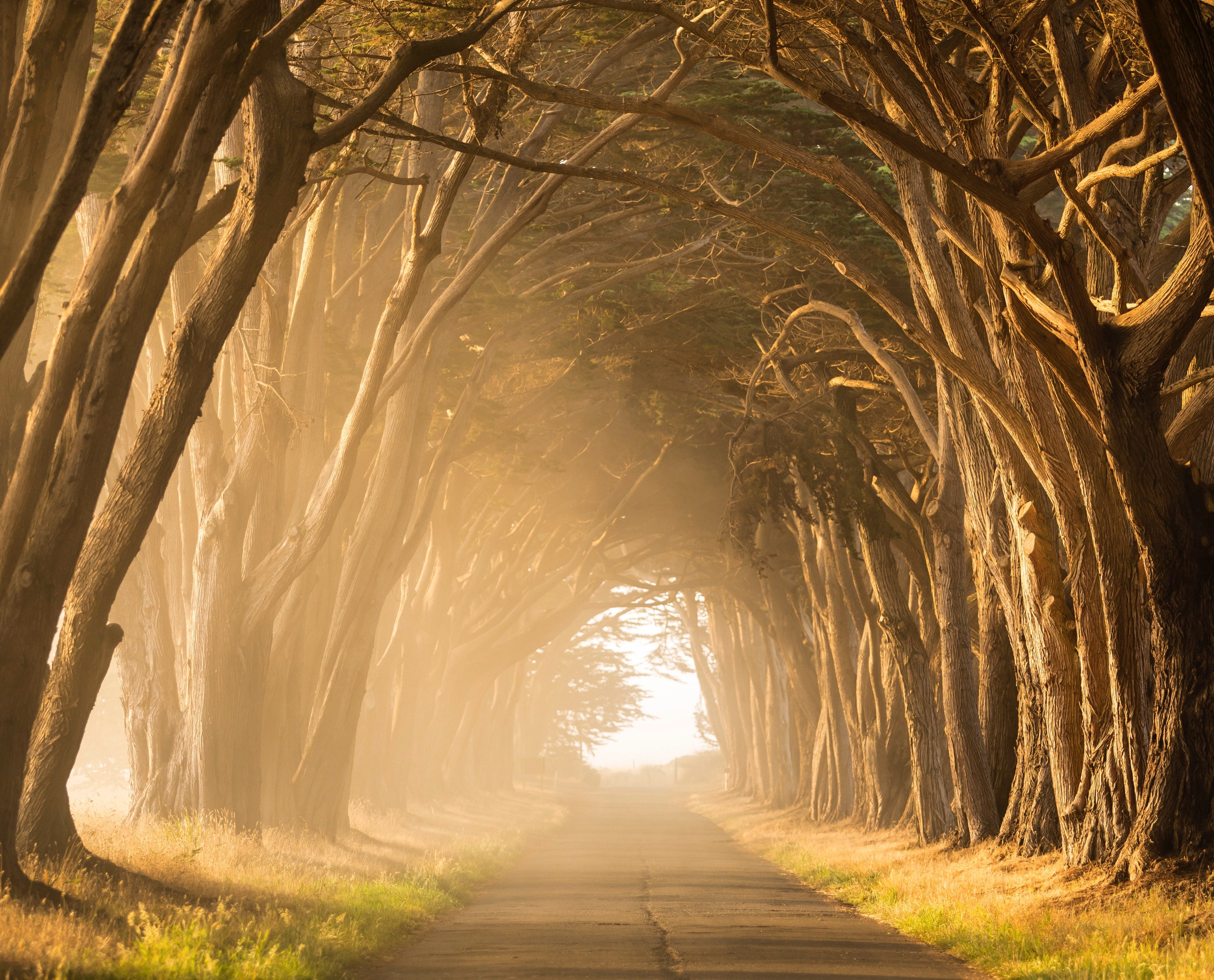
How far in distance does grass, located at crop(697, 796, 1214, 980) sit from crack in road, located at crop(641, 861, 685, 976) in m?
1.98

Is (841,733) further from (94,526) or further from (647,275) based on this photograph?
(94,526)

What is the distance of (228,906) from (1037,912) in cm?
579

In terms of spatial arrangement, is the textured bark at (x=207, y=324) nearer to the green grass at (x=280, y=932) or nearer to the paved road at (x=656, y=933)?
the green grass at (x=280, y=932)

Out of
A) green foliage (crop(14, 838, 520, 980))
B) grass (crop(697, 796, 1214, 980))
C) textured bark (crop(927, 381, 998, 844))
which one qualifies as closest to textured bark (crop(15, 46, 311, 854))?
green foliage (crop(14, 838, 520, 980))

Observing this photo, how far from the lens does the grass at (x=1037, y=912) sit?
6.52 metres

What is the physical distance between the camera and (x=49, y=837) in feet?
24.8

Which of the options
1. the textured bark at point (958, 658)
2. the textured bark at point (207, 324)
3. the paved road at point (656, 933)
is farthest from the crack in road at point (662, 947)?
the textured bark at point (958, 658)

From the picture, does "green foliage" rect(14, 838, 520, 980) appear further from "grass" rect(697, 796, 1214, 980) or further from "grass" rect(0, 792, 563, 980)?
"grass" rect(697, 796, 1214, 980)

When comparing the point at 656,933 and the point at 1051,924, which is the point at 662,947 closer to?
the point at 656,933

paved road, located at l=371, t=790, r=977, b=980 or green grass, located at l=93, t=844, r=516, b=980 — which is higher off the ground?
green grass, located at l=93, t=844, r=516, b=980

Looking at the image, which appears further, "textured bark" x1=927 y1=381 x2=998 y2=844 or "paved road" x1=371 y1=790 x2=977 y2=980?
"textured bark" x1=927 y1=381 x2=998 y2=844

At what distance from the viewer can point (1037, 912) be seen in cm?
830

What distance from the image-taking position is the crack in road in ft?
24.1

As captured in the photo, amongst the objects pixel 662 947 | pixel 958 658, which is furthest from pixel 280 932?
pixel 958 658
